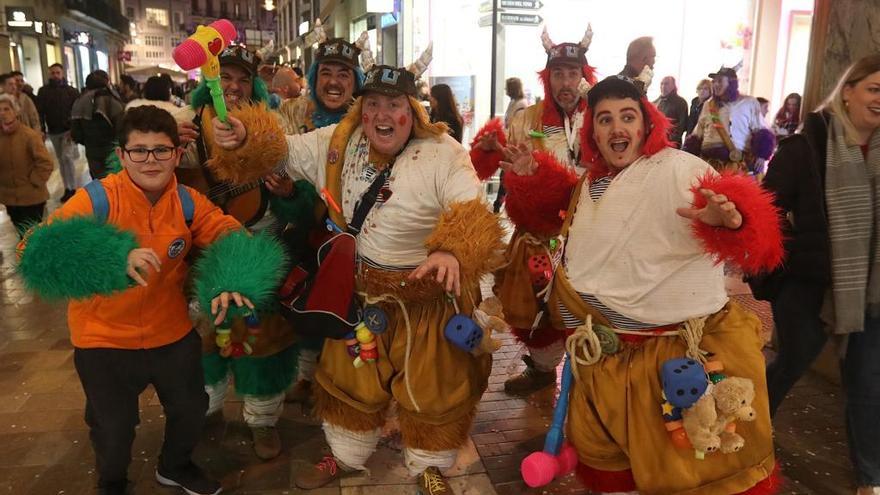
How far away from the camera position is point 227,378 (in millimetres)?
3152

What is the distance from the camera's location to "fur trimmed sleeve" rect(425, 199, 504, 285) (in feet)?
7.18

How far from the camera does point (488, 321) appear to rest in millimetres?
2488

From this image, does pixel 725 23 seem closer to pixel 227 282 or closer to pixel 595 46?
pixel 595 46

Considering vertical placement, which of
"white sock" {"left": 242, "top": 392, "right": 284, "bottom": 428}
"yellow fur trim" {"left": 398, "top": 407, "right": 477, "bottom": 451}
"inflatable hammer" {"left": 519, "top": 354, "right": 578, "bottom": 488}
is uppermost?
"inflatable hammer" {"left": 519, "top": 354, "right": 578, "bottom": 488}

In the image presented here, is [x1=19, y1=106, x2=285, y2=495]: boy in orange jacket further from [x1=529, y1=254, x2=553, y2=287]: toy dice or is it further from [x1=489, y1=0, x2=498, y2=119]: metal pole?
[x1=489, y1=0, x2=498, y2=119]: metal pole

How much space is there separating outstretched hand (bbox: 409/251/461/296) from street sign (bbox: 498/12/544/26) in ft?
24.9

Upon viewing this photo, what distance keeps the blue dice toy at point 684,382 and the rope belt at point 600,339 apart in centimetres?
7

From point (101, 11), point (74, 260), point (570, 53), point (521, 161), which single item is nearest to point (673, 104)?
point (570, 53)

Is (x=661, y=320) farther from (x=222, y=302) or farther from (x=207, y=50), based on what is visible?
(x=207, y=50)

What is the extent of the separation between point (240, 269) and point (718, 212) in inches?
63.0

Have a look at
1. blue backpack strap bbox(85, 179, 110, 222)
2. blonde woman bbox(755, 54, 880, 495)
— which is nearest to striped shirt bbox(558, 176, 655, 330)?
blonde woman bbox(755, 54, 880, 495)

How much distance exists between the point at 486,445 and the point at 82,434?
205 centimetres

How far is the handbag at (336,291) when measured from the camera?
2480 mm

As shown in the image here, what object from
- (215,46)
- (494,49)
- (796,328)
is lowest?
(796,328)
